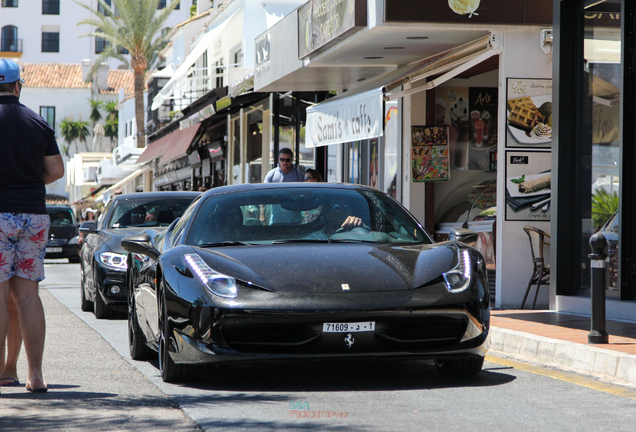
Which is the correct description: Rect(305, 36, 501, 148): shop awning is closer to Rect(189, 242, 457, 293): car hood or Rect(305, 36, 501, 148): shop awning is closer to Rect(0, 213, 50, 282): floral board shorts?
Rect(189, 242, 457, 293): car hood

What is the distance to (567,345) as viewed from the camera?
276 inches

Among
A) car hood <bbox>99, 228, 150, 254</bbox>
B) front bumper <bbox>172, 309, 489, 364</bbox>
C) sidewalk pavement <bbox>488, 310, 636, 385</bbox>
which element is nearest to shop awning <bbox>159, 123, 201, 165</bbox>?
car hood <bbox>99, 228, 150, 254</bbox>

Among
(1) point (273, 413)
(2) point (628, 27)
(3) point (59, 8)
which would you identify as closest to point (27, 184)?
(1) point (273, 413)

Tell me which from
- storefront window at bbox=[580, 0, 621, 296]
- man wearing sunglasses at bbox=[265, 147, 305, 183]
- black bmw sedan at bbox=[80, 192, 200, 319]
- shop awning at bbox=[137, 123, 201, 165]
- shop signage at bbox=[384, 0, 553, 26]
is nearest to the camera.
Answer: storefront window at bbox=[580, 0, 621, 296]

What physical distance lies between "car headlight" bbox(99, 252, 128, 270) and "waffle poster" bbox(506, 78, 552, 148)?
4.56 meters

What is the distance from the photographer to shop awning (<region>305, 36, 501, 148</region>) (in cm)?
1145

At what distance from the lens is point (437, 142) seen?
1406cm

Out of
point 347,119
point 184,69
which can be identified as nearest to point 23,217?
point 347,119

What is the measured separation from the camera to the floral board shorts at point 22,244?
17.9 feet

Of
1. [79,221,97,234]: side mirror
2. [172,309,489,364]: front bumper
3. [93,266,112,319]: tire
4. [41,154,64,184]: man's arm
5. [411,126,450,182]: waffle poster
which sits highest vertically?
[411,126,450,182]: waffle poster

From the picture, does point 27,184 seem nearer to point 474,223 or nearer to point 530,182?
point 530,182

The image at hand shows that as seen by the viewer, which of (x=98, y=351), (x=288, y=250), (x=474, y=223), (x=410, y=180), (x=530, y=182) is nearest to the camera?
(x=288, y=250)

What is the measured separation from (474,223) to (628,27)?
14.9ft

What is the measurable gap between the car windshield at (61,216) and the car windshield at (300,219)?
2239 centimetres
